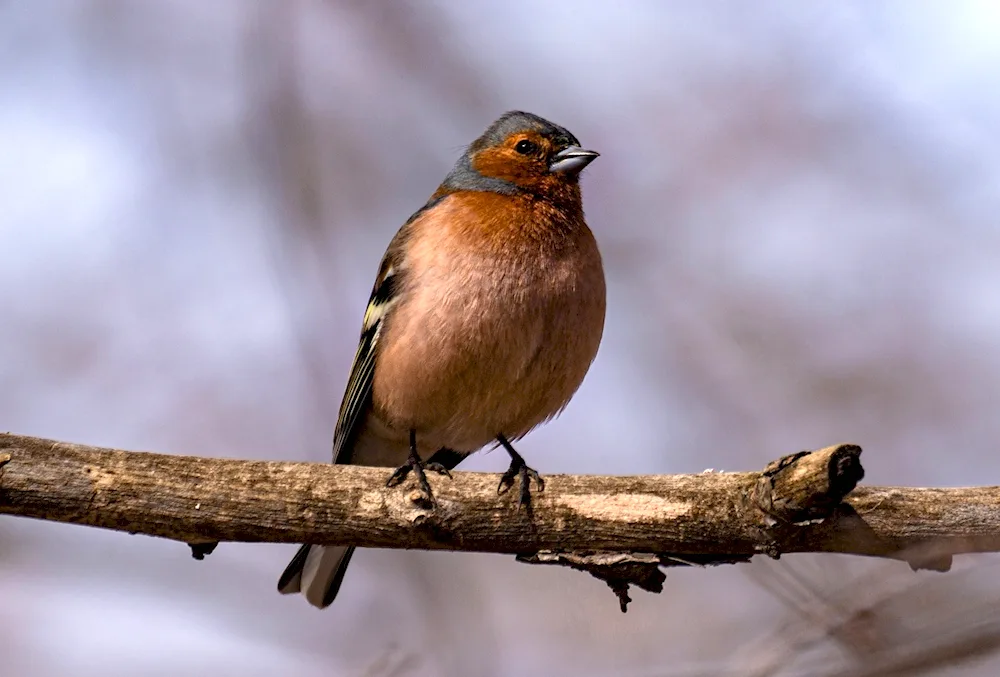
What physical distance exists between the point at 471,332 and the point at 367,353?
0.83 metres

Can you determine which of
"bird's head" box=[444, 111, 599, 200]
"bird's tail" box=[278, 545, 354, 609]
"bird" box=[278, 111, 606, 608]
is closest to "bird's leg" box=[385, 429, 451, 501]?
"bird" box=[278, 111, 606, 608]

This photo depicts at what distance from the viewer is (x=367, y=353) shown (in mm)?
5879

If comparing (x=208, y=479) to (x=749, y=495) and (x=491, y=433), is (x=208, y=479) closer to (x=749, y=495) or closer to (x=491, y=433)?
(x=491, y=433)

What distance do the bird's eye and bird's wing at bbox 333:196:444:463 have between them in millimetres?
860

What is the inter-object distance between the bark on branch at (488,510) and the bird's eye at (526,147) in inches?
98.2

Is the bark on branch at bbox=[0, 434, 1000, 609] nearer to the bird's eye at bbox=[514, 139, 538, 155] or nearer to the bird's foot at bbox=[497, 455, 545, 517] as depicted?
the bird's foot at bbox=[497, 455, 545, 517]

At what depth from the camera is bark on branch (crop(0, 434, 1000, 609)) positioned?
4.04 metres

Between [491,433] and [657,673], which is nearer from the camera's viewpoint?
[657,673]

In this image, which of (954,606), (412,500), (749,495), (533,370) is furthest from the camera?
(533,370)

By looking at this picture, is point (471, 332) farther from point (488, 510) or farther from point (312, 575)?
point (312, 575)

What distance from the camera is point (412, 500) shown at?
4.39 m

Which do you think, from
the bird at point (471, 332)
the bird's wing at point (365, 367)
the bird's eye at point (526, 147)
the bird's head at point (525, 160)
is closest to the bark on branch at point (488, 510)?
the bird at point (471, 332)

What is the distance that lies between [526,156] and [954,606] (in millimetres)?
4776

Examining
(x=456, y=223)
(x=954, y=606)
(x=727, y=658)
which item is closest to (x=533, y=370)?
(x=456, y=223)
